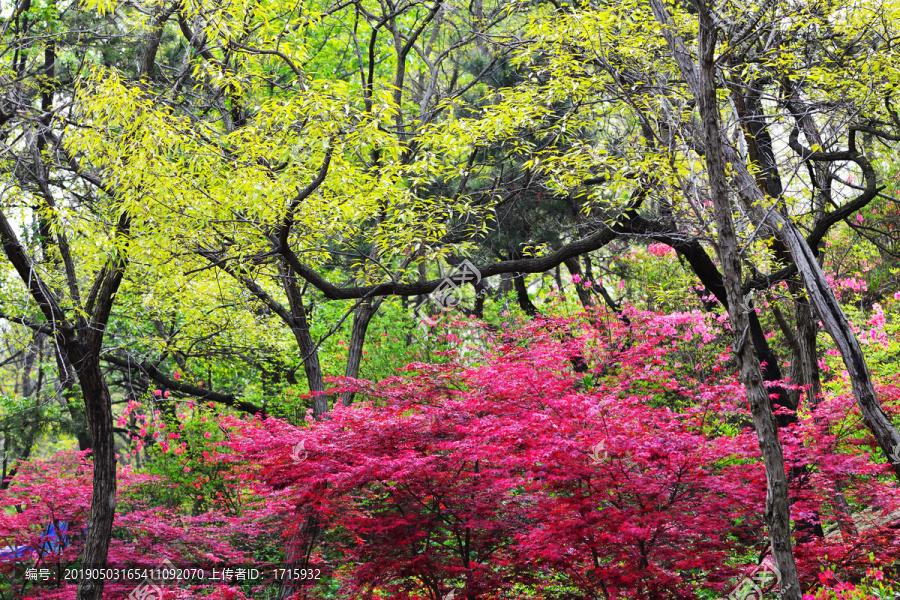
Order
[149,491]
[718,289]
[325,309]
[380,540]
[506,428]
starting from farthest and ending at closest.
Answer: [325,309] → [149,491] → [718,289] → [380,540] → [506,428]

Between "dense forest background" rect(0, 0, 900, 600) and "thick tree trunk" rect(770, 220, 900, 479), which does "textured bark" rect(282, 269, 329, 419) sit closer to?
"dense forest background" rect(0, 0, 900, 600)

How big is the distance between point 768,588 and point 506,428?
8.03 feet

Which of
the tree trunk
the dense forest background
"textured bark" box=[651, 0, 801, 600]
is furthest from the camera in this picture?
the tree trunk

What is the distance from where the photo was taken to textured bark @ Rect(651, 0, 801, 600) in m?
3.57

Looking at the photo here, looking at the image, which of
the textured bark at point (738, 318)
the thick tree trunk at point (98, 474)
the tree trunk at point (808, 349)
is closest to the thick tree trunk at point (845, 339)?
the textured bark at point (738, 318)

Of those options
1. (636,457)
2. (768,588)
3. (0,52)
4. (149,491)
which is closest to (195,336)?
(149,491)

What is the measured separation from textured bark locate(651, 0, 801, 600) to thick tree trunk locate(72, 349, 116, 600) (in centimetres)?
511

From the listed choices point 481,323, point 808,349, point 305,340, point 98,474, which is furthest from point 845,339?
point 98,474

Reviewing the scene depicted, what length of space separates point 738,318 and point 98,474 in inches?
211

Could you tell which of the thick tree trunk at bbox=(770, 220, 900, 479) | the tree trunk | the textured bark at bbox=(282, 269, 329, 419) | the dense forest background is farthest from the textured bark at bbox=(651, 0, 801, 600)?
the textured bark at bbox=(282, 269, 329, 419)

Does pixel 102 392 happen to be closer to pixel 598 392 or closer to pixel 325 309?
pixel 598 392

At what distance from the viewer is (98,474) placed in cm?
598

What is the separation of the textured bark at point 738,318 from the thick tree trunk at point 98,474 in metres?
5.11

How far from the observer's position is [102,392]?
6156mm
